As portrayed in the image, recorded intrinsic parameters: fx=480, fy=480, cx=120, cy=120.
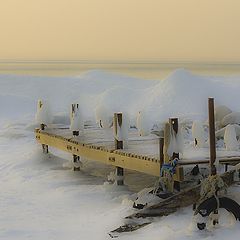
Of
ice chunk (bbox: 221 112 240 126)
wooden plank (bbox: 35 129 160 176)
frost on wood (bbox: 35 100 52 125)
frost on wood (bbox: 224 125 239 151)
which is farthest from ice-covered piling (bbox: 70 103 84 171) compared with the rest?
ice chunk (bbox: 221 112 240 126)

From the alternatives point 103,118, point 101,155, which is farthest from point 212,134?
point 103,118

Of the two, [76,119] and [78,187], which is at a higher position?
[76,119]

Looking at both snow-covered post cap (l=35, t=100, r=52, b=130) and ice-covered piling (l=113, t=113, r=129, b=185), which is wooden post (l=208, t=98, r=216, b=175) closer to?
ice-covered piling (l=113, t=113, r=129, b=185)

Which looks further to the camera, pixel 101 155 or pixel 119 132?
pixel 101 155

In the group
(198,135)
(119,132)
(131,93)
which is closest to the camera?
(198,135)

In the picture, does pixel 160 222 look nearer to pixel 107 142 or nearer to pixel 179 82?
pixel 107 142

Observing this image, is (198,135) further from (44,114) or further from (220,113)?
(220,113)

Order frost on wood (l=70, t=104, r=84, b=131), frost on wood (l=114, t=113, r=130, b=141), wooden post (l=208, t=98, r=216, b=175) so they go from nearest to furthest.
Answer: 1. wooden post (l=208, t=98, r=216, b=175)
2. frost on wood (l=114, t=113, r=130, b=141)
3. frost on wood (l=70, t=104, r=84, b=131)

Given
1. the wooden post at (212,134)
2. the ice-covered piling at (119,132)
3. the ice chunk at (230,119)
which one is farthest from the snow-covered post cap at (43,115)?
the wooden post at (212,134)

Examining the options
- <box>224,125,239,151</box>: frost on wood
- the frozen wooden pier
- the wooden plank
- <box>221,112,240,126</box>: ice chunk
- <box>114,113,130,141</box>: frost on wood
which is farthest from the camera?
<box>221,112,240,126</box>: ice chunk

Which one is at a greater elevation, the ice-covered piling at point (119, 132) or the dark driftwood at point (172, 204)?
the ice-covered piling at point (119, 132)

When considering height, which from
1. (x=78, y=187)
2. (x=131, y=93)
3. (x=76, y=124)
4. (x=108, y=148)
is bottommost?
(x=78, y=187)

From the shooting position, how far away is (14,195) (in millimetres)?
10000

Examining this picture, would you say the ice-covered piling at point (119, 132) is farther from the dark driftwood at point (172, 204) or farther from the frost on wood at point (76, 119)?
the dark driftwood at point (172, 204)
